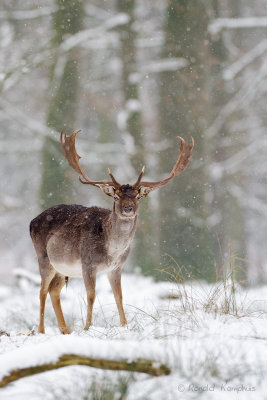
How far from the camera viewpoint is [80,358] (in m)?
3.03

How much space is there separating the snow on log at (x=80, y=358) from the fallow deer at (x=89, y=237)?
6.22 ft

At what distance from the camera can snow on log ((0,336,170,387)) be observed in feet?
9.64

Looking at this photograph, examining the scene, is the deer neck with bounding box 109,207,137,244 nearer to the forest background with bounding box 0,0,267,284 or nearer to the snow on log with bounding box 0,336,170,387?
the snow on log with bounding box 0,336,170,387

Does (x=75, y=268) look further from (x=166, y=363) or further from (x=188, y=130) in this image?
(x=188, y=130)

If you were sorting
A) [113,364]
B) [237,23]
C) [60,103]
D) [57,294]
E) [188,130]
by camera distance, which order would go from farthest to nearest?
[237,23] < [60,103] < [188,130] < [57,294] < [113,364]

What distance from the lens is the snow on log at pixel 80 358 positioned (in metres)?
2.94

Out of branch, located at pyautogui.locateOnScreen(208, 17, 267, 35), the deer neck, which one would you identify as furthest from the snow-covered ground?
branch, located at pyautogui.locateOnScreen(208, 17, 267, 35)

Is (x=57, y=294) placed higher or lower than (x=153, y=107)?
lower

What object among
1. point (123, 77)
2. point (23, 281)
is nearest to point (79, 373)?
point (23, 281)

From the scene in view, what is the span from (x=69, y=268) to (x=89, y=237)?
432mm

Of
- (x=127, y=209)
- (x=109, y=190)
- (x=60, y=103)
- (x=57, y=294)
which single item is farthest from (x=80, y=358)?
(x=60, y=103)

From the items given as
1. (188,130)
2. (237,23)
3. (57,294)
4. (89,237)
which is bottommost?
(57,294)

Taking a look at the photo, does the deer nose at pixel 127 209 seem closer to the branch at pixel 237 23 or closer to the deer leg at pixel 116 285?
the deer leg at pixel 116 285

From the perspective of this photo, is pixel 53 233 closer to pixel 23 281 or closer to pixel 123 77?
pixel 23 281
